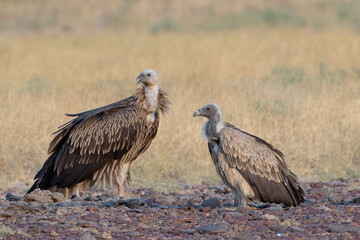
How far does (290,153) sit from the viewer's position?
1094 cm

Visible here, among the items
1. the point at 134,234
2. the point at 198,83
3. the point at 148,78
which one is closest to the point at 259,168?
the point at 134,234

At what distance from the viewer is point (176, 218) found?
735 cm

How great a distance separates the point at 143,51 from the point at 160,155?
1033 centimetres

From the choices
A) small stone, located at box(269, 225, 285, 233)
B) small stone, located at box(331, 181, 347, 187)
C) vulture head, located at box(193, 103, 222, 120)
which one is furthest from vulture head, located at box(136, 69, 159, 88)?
small stone, located at box(269, 225, 285, 233)

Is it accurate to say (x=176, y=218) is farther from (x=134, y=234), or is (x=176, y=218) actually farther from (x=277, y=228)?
(x=277, y=228)

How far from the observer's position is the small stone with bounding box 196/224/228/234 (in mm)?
6586

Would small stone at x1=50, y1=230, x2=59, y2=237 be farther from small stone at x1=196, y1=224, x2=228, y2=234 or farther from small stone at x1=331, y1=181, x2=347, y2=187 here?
small stone at x1=331, y1=181, x2=347, y2=187

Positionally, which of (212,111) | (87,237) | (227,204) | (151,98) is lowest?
(87,237)

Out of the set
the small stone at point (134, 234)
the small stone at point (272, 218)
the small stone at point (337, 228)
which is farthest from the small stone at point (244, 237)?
the small stone at point (134, 234)

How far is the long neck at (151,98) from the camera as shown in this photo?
29.6ft

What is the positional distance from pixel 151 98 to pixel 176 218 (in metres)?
2.13

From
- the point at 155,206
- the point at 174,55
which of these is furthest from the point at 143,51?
the point at 155,206

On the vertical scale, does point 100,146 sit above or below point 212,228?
above

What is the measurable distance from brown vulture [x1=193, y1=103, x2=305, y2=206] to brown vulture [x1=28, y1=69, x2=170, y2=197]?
1.24 metres
